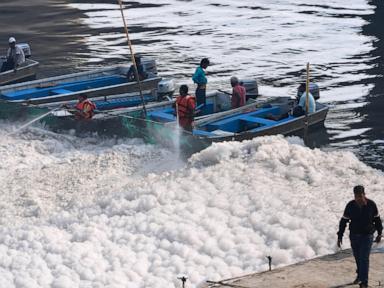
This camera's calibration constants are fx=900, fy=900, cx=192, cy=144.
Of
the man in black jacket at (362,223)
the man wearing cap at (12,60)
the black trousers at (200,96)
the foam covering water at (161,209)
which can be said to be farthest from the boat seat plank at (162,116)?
the man in black jacket at (362,223)

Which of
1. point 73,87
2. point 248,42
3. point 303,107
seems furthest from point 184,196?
point 248,42

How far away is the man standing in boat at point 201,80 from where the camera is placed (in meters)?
28.1

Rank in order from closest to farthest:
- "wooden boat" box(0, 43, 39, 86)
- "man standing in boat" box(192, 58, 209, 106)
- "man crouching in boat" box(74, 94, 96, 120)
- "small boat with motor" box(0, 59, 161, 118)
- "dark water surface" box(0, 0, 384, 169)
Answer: "man crouching in boat" box(74, 94, 96, 120) < "small boat with motor" box(0, 59, 161, 118) < "man standing in boat" box(192, 58, 209, 106) < "dark water surface" box(0, 0, 384, 169) < "wooden boat" box(0, 43, 39, 86)

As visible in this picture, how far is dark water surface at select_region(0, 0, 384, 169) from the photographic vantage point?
107ft

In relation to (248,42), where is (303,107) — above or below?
above

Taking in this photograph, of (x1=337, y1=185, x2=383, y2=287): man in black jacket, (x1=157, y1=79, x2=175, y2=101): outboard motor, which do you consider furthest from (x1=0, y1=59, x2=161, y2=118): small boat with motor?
(x1=337, y1=185, x2=383, y2=287): man in black jacket

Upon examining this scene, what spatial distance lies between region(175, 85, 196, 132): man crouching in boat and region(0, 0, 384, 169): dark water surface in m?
4.26

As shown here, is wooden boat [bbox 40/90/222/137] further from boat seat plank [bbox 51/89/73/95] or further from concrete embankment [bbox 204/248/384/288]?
concrete embankment [bbox 204/248/384/288]

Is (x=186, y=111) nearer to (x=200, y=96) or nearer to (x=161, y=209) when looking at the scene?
(x=200, y=96)

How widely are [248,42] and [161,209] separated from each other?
23238 millimetres

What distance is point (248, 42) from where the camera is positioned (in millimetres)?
42875

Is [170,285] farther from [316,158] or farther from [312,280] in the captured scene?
[316,158]

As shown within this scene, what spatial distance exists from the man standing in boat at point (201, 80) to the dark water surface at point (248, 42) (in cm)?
369

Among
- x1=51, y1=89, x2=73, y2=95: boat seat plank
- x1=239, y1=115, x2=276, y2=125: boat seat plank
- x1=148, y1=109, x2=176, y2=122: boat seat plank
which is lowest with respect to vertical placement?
x1=239, y1=115, x2=276, y2=125: boat seat plank
